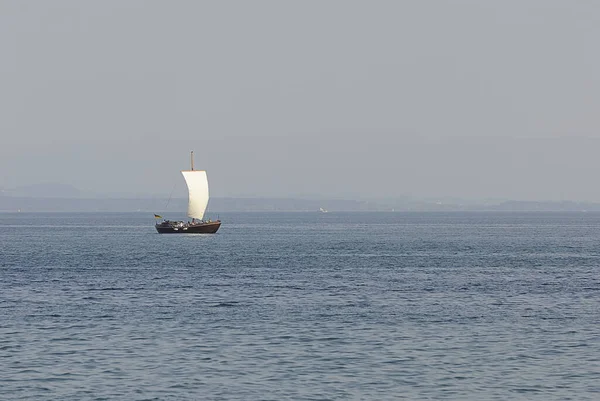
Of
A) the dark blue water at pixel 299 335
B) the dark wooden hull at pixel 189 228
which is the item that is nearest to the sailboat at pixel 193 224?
the dark wooden hull at pixel 189 228

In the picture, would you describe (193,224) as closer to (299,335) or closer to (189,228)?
(189,228)

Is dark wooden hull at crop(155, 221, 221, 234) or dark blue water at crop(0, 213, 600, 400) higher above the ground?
dark wooden hull at crop(155, 221, 221, 234)

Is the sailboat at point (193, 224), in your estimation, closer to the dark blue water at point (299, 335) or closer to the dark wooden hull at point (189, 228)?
the dark wooden hull at point (189, 228)

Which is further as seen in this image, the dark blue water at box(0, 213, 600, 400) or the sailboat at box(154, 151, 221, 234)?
the sailboat at box(154, 151, 221, 234)

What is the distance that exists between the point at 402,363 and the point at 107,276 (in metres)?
48.8

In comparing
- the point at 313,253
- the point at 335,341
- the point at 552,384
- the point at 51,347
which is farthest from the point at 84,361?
the point at 313,253

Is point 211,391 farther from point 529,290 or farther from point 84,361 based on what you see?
point 529,290

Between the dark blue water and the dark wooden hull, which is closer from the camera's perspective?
the dark blue water

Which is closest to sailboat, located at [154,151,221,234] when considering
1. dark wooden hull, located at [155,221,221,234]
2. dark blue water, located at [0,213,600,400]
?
dark wooden hull, located at [155,221,221,234]

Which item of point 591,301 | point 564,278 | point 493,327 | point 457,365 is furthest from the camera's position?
point 564,278

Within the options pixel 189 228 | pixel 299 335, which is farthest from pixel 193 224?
pixel 299 335

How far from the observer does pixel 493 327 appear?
49.4 meters

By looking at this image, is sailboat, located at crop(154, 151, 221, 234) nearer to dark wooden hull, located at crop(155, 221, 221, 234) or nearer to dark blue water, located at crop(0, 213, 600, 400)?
dark wooden hull, located at crop(155, 221, 221, 234)

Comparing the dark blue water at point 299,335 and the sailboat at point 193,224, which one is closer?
the dark blue water at point 299,335
